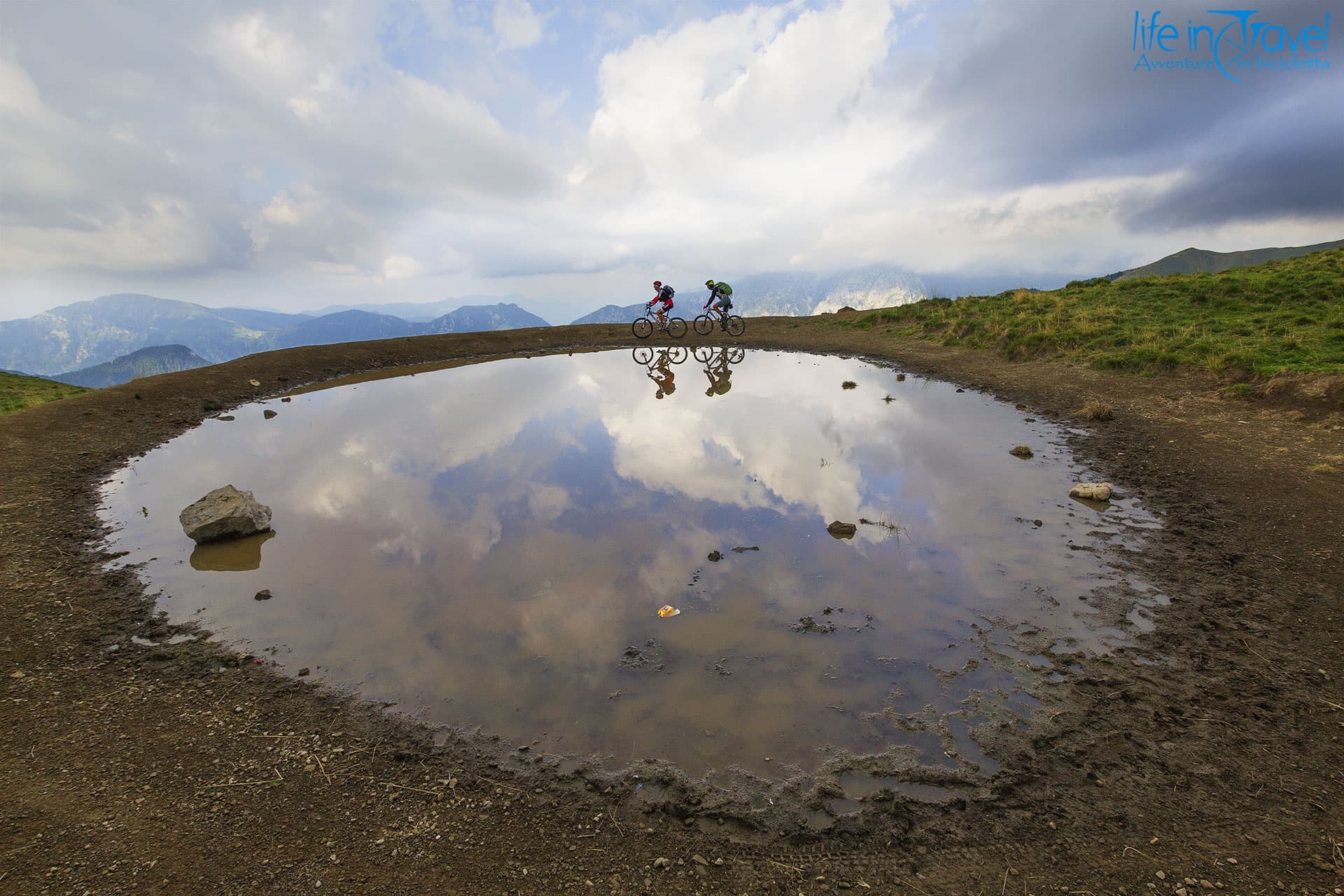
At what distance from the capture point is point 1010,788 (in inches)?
175

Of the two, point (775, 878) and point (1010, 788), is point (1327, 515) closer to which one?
point (1010, 788)

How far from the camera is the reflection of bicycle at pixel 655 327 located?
105 ft

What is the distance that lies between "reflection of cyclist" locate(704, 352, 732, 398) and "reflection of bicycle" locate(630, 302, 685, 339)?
6.29 m

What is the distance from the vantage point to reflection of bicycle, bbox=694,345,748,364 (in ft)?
85.4

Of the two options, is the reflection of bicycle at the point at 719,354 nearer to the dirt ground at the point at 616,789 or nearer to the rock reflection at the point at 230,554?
the rock reflection at the point at 230,554

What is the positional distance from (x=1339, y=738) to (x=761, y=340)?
1127 inches

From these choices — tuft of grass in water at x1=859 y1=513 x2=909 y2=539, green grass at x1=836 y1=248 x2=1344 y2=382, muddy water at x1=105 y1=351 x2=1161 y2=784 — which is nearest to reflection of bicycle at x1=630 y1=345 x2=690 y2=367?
muddy water at x1=105 y1=351 x2=1161 y2=784

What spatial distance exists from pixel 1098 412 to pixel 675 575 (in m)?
13.4

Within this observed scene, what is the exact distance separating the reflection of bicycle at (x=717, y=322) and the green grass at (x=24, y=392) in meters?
28.6

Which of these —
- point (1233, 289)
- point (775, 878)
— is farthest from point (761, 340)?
point (775, 878)

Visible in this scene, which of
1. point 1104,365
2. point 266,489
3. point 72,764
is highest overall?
point 1104,365

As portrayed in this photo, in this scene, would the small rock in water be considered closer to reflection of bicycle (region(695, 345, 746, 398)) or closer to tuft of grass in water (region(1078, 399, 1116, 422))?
tuft of grass in water (region(1078, 399, 1116, 422))

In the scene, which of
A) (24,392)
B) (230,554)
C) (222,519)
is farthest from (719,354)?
(24,392)

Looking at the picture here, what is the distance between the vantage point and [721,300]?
29.7m
